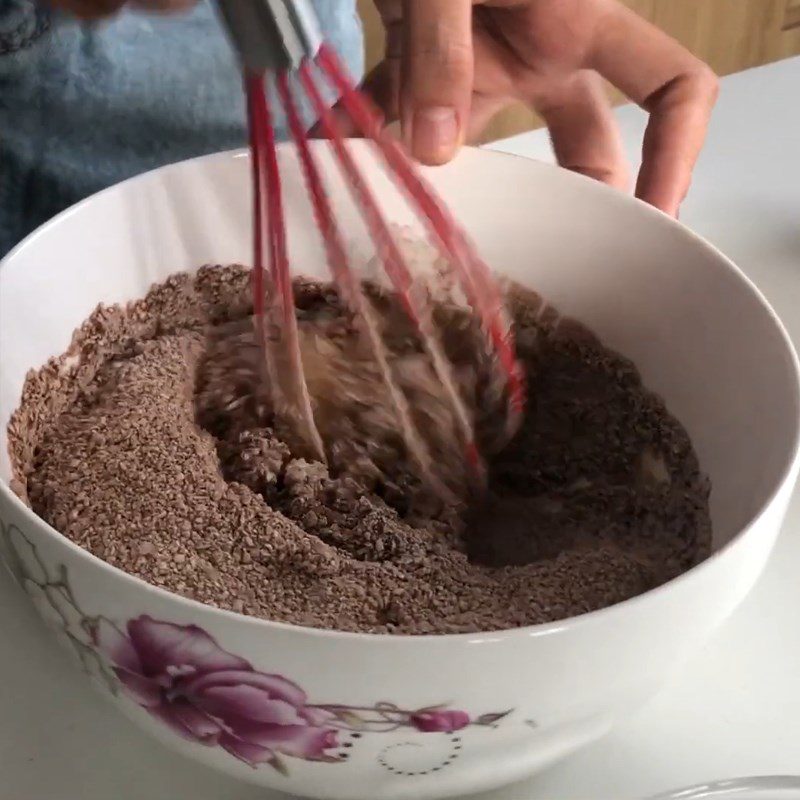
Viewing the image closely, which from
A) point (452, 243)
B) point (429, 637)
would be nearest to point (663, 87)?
point (452, 243)

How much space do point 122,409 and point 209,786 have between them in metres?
0.15

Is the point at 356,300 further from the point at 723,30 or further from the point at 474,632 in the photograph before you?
the point at 723,30

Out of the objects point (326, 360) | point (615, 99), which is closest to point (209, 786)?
point (326, 360)

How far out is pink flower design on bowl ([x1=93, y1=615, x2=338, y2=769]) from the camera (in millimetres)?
283

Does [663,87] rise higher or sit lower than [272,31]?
lower

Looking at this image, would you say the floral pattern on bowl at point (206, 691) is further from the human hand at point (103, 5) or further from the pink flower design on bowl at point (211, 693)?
the human hand at point (103, 5)

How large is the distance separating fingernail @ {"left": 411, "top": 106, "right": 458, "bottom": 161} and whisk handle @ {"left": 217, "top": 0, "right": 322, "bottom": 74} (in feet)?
0.32

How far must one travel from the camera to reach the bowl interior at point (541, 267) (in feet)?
1.35

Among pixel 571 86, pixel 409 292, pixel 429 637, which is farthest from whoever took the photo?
pixel 571 86

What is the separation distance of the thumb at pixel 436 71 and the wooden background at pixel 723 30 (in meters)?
0.76

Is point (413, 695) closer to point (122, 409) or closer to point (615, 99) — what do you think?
point (122, 409)

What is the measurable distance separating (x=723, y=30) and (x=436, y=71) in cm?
102

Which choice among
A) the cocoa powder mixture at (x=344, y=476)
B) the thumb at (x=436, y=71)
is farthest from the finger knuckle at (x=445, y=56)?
the cocoa powder mixture at (x=344, y=476)

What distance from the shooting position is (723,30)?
1310 millimetres
